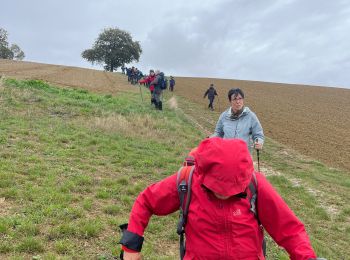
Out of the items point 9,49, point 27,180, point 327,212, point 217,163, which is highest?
point 9,49

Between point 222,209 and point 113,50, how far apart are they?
247 ft

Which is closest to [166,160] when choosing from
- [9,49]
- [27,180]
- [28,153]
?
[28,153]

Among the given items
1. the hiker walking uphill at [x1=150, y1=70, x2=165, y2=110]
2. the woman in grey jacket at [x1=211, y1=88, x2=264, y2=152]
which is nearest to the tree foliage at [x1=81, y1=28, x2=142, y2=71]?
Answer: the hiker walking uphill at [x1=150, y1=70, x2=165, y2=110]

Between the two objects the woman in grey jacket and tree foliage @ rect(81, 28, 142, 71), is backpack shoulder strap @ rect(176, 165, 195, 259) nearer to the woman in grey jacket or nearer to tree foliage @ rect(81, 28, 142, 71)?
the woman in grey jacket

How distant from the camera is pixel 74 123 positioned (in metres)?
12.6

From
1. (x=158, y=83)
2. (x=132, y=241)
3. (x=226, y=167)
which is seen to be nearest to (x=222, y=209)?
(x=226, y=167)

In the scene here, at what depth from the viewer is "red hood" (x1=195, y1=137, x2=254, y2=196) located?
101 inches

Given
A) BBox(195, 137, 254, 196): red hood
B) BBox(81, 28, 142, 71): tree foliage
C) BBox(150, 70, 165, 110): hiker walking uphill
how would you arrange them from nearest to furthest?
BBox(195, 137, 254, 196): red hood
BBox(150, 70, 165, 110): hiker walking uphill
BBox(81, 28, 142, 71): tree foliage

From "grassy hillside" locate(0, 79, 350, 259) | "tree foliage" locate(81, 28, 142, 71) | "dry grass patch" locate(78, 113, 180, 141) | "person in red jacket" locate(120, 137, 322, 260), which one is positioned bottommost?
Result: "grassy hillside" locate(0, 79, 350, 259)

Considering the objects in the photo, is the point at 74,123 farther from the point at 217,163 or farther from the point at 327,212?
the point at 217,163

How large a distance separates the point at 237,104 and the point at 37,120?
7622 mm

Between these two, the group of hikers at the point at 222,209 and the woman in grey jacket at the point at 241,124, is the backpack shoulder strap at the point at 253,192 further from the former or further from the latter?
the woman in grey jacket at the point at 241,124

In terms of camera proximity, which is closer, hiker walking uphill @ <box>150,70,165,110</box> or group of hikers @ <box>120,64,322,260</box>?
group of hikers @ <box>120,64,322,260</box>

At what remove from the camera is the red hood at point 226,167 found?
8.43 feet
